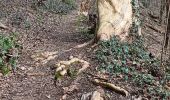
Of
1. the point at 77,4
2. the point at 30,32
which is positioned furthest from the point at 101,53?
the point at 77,4

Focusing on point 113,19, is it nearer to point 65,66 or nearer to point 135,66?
point 135,66

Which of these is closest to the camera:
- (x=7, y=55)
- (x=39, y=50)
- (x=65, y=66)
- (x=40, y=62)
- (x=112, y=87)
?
(x=112, y=87)

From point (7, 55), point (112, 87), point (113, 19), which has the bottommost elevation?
point (112, 87)

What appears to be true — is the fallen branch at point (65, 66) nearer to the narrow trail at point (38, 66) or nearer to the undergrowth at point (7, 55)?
the narrow trail at point (38, 66)

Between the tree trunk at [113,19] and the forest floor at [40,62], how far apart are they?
34.8 inches

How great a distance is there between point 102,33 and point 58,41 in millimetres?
2480

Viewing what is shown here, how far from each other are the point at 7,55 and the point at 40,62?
103 centimetres

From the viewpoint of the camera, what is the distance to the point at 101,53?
10.5 meters

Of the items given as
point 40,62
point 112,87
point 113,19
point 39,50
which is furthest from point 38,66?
point 113,19

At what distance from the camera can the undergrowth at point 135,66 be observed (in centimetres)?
870

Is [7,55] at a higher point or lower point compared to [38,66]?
higher

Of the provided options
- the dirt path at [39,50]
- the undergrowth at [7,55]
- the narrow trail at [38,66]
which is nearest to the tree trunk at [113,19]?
the dirt path at [39,50]

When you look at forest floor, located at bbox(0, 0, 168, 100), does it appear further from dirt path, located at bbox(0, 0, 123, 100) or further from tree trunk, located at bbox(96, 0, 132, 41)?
tree trunk, located at bbox(96, 0, 132, 41)

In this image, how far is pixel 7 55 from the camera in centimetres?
1036
